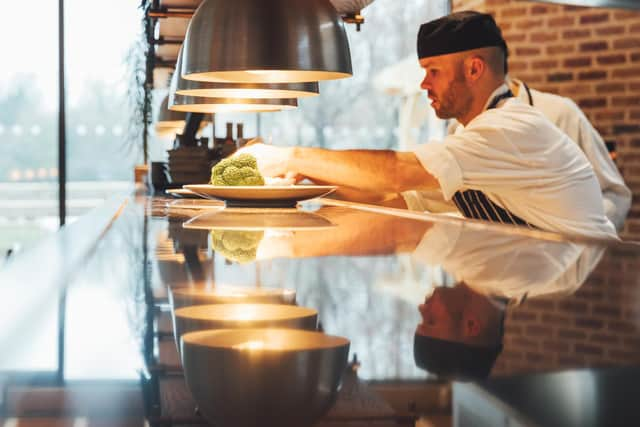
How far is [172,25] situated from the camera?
144 inches

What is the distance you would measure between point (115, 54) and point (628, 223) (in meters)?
3.97

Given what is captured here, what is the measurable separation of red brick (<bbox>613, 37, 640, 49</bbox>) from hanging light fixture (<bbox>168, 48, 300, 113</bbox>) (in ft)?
10.5

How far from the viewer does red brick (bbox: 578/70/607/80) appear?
5377 millimetres

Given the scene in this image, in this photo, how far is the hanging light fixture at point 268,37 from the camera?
1.67 meters

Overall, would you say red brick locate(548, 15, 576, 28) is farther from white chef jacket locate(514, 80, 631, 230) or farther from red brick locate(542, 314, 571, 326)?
red brick locate(542, 314, 571, 326)

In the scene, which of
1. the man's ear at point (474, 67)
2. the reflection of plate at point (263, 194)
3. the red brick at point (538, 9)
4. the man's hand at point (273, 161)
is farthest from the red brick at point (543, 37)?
the reflection of plate at point (263, 194)

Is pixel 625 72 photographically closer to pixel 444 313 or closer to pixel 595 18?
pixel 595 18

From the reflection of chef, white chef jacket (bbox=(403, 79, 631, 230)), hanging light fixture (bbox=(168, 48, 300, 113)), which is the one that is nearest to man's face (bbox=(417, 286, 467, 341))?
the reflection of chef

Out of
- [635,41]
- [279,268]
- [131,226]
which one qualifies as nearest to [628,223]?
[635,41]

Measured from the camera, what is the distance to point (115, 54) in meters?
6.71

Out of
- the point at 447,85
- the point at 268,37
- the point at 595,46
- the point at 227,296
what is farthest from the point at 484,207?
the point at 595,46

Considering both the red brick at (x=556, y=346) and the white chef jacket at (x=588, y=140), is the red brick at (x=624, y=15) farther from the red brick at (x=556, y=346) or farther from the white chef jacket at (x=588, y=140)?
the red brick at (x=556, y=346)

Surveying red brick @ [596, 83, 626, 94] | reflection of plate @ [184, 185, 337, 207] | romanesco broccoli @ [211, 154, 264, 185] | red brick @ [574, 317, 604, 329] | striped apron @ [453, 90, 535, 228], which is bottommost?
striped apron @ [453, 90, 535, 228]

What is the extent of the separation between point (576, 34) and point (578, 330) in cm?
521
